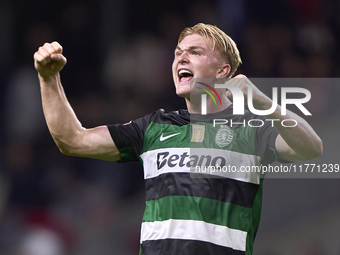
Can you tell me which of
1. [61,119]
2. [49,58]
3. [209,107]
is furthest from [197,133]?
[49,58]

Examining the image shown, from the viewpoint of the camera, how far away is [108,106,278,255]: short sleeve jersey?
246 cm

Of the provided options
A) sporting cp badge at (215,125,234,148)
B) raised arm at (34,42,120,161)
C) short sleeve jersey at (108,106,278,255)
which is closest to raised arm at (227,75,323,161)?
short sleeve jersey at (108,106,278,255)

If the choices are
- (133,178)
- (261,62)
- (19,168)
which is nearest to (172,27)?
(261,62)

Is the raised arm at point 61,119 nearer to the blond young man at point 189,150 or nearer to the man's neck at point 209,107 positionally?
the blond young man at point 189,150

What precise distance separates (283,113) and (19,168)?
10.3 feet

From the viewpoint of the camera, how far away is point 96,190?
468 cm

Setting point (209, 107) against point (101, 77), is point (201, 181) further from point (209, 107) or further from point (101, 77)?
point (101, 77)

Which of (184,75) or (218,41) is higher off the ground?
(218,41)

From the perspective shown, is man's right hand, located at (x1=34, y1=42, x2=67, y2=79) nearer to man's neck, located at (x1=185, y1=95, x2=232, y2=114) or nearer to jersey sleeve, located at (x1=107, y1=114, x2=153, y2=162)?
jersey sleeve, located at (x1=107, y1=114, x2=153, y2=162)

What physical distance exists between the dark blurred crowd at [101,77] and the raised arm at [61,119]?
1.91 metres

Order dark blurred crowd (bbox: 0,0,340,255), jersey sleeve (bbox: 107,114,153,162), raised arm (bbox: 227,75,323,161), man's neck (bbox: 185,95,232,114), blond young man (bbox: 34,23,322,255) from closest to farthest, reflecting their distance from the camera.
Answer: raised arm (bbox: 227,75,323,161) → blond young man (bbox: 34,23,322,255) → jersey sleeve (bbox: 107,114,153,162) → man's neck (bbox: 185,95,232,114) → dark blurred crowd (bbox: 0,0,340,255)

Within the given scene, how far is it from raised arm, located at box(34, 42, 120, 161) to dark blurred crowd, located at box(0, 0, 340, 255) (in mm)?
1913

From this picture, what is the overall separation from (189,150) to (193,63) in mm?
537

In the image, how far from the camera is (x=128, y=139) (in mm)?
2770
